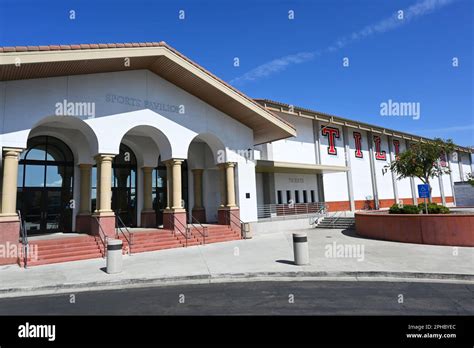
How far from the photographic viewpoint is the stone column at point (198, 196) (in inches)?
734

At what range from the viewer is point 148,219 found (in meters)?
16.3

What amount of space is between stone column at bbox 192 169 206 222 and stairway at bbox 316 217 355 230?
27.0 ft

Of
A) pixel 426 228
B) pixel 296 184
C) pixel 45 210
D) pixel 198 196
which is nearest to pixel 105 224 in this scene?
pixel 45 210

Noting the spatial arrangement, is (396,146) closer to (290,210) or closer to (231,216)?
(290,210)

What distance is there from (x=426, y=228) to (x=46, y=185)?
16698 mm

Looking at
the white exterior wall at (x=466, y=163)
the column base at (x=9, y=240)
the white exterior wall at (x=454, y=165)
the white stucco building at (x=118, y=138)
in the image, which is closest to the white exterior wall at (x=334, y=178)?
the white stucco building at (x=118, y=138)

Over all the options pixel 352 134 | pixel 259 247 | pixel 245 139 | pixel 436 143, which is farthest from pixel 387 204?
pixel 259 247

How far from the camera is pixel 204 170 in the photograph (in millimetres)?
19188

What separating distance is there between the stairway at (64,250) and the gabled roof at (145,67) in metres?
5.99

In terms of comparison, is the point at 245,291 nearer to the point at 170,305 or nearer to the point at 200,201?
the point at 170,305

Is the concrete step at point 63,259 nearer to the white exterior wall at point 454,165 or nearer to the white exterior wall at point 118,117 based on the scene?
the white exterior wall at point 118,117

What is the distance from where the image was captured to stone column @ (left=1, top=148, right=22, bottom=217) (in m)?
10.1

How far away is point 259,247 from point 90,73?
32.9 ft

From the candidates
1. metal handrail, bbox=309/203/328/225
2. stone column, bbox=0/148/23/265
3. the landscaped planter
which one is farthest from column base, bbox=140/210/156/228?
the landscaped planter
